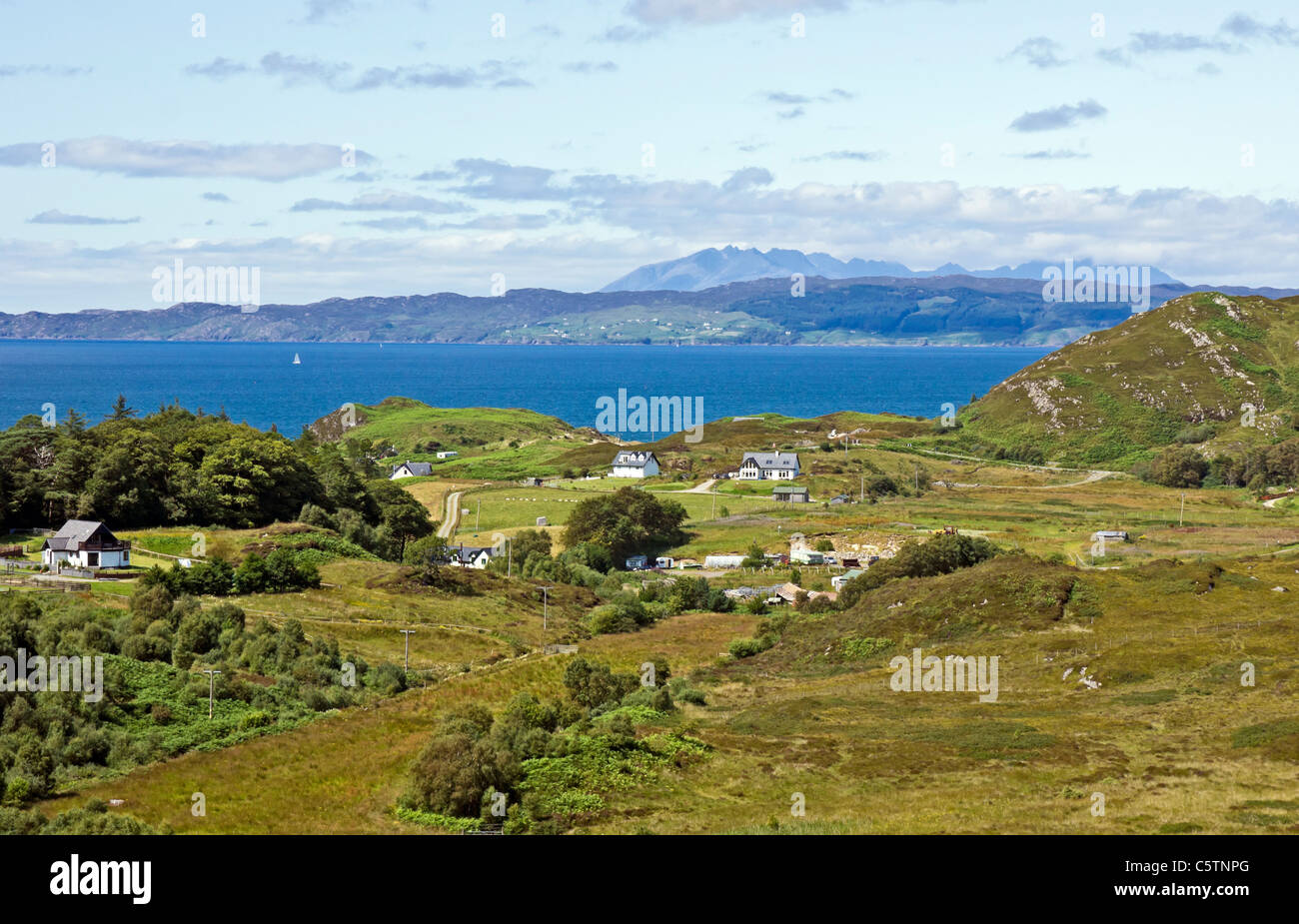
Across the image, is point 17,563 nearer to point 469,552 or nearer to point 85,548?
point 85,548

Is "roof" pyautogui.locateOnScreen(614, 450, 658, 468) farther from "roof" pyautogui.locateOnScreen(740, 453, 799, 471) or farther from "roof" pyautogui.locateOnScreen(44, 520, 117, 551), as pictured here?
"roof" pyautogui.locateOnScreen(44, 520, 117, 551)

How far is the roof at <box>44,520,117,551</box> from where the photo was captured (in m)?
69.5

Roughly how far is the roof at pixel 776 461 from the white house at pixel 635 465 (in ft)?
39.5

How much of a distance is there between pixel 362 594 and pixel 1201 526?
80523 mm

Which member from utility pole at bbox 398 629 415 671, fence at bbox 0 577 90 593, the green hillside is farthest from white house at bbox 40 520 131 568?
the green hillside

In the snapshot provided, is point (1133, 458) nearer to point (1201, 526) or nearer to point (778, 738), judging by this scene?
point (1201, 526)

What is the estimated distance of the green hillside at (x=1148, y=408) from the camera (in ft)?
558

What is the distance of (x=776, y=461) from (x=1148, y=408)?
7297 cm

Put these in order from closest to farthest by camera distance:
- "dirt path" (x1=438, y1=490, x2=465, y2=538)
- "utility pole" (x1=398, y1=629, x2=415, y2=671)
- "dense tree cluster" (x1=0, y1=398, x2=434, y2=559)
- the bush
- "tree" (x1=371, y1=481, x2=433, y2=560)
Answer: "utility pole" (x1=398, y1=629, x2=415, y2=671), the bush, "dense tree cluster" (x1=0, y1=398, x2=434, y2=559), "tree" (x1=371, y1=481, x2=433, y2=560), "dirt path" (x1=438, y1=490, x2=465, y2=538)

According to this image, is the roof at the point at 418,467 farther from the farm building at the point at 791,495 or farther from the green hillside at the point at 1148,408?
the green hillside at the point at 1148,408

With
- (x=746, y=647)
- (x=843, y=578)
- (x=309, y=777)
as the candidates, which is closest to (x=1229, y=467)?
(x=843, y=578)

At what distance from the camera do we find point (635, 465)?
149750mm

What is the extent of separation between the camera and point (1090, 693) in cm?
5200

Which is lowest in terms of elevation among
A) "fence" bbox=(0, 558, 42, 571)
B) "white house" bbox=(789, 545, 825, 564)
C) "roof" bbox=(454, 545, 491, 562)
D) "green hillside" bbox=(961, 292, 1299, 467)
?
"white house" bbox=(789, 545, 825, 564)
